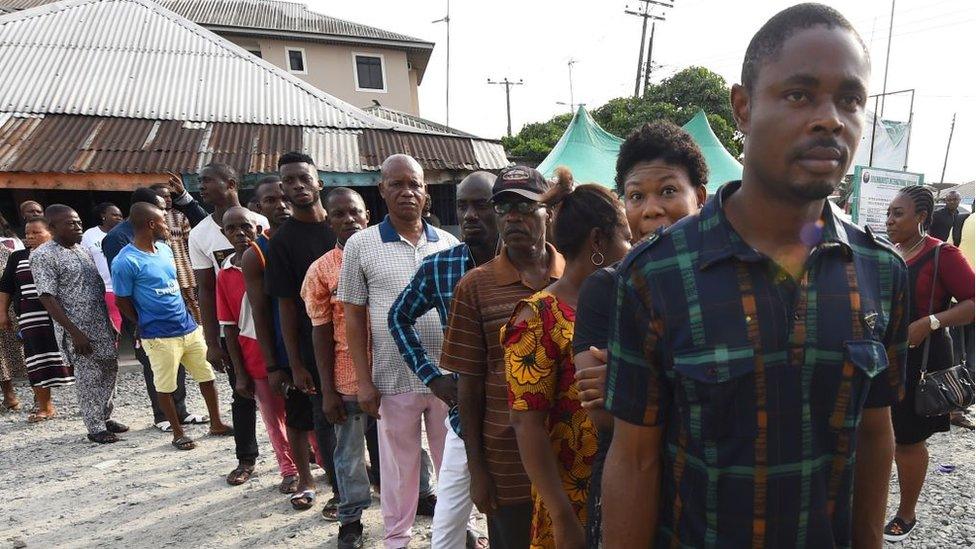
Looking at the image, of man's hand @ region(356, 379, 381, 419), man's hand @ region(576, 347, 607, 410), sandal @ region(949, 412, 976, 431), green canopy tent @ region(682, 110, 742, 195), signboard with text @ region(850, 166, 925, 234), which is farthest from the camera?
green canopy tent @ region(682, 110, 742, 195)

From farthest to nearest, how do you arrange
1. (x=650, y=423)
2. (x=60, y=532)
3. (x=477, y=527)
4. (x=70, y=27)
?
(x=70, y=27) → (x=60, y=532) → (x=477, y=527) → (x=650, y=423)

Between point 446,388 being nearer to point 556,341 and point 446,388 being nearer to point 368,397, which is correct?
point 368,397

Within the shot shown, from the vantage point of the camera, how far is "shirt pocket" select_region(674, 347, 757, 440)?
979mm

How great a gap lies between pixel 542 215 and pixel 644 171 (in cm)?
36

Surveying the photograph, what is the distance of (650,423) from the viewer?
107 cm

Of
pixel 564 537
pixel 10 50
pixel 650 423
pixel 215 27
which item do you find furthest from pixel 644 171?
pixel 215 27

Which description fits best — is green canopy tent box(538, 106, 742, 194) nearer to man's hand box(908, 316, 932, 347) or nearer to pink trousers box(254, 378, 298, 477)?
pink trousers box(254, 378, 298, 477)

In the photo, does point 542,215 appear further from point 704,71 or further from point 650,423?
point 704,71

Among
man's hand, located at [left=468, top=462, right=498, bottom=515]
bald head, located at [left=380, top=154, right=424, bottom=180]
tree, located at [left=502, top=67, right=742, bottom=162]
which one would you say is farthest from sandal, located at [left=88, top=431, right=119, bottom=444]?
tree, located at [left=502, top=67, right=742, bottom=162]

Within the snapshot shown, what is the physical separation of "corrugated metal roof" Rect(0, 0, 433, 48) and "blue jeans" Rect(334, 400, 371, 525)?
71.0 feet

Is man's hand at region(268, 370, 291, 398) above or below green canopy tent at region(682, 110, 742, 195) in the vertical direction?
below

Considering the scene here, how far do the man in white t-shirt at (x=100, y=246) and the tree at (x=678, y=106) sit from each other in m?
13.6

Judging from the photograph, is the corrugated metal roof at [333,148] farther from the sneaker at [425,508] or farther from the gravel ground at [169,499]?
the sneaker at [425,508]

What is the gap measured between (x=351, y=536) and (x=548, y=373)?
195cm
